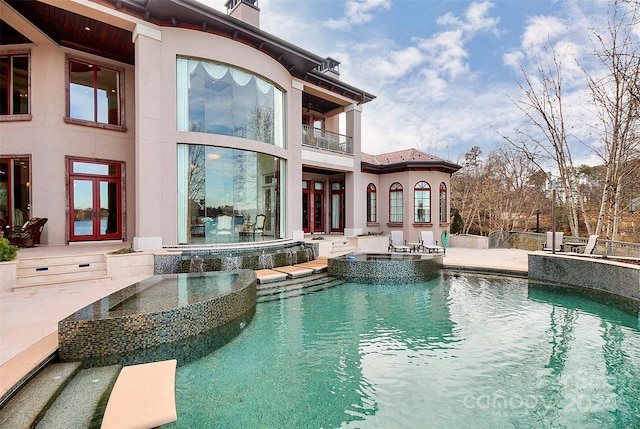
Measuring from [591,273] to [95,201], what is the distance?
1558cm

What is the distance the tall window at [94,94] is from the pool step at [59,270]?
5130 millimetres

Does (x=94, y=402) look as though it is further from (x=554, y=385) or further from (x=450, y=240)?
(x=450, y=240)

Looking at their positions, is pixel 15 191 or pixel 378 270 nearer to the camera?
pixel 378 270

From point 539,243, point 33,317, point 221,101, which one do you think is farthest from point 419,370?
point 539,243

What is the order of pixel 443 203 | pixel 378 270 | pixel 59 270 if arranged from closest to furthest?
1. pixel 59 270
2. pixel 378 270
3. pixel 443 203

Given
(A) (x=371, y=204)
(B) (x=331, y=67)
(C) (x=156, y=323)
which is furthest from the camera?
(B) (x=331, y=67)

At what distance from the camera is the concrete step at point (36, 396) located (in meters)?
2.59

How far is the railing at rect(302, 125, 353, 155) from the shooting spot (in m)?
13.9

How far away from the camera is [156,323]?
4.36 metres

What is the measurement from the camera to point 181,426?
9.50ft

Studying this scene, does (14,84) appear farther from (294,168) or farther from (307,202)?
(307,202)

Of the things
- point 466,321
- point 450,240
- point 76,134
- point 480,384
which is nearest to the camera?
point 480,384

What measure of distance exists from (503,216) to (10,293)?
90.1ft

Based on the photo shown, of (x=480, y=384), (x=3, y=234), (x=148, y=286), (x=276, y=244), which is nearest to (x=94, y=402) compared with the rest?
(x=148, y=286)
